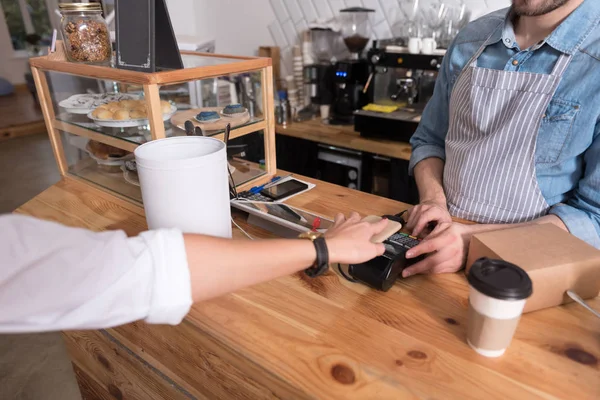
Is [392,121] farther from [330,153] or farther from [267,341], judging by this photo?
[267,341]

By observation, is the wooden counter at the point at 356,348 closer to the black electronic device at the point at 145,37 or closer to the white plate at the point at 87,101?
the black electronic device at the point at 145,37

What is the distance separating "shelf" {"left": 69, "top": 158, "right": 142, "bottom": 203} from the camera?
1.25m

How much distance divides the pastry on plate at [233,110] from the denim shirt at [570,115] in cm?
67

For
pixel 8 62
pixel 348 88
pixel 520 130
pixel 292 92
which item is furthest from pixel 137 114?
pixel 8 62

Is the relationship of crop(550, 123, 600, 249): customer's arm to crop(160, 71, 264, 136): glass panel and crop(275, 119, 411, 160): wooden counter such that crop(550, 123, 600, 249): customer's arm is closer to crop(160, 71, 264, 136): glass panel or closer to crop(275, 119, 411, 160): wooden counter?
crop(160, 71, 264, 136): glass panel

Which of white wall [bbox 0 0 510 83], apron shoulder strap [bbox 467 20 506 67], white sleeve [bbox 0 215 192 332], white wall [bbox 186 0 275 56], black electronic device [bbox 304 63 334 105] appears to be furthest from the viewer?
white wall [bbox 186 0 275 56]

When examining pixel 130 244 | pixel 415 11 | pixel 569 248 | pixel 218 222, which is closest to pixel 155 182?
pixel 218 222

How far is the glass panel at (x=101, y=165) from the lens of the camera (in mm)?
1285

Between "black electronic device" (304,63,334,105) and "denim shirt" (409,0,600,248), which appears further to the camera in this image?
"black electronic device" (304,63,334,105)

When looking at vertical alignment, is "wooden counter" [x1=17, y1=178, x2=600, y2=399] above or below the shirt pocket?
below

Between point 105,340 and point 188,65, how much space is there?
751mm

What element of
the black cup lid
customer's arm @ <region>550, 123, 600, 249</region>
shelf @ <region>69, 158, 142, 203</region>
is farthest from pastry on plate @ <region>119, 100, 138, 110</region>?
customer's arm @ <region>550, 123, 600, 249</region>

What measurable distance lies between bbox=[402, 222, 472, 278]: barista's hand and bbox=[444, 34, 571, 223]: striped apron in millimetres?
238

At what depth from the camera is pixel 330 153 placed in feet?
7.26
